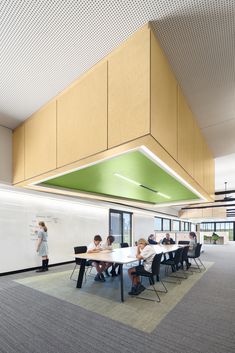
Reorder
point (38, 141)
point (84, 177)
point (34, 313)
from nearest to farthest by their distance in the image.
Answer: point (34, 313)
point (38, 141)
point (84, 177)

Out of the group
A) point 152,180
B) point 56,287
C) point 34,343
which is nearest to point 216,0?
point 152,180

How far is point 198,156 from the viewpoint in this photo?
15.4 ft

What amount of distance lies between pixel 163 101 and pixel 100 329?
3.24m

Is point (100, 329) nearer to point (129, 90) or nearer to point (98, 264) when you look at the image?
point (98, 264)

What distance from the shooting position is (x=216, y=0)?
211 cm

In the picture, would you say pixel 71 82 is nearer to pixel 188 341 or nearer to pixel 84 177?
pixel 84 177

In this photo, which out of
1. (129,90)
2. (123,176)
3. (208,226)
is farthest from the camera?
(208,226)

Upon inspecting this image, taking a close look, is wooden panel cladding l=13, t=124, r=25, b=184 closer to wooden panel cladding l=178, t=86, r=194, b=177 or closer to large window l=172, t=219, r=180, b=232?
wooden panel cladding l=178, t=86, r=194, b=177

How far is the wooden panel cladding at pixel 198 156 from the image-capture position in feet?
14.5

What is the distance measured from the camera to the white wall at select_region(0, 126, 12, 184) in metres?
5.23

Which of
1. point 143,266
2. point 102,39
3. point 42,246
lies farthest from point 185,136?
point 42,246

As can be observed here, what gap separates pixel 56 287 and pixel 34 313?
1.54 meters

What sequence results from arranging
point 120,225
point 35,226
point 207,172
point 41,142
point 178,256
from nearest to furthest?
point 41,142
point 207,172
point 178,256
point 35,226
point 120,225

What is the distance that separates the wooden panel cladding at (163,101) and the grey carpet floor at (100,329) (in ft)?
8.11
